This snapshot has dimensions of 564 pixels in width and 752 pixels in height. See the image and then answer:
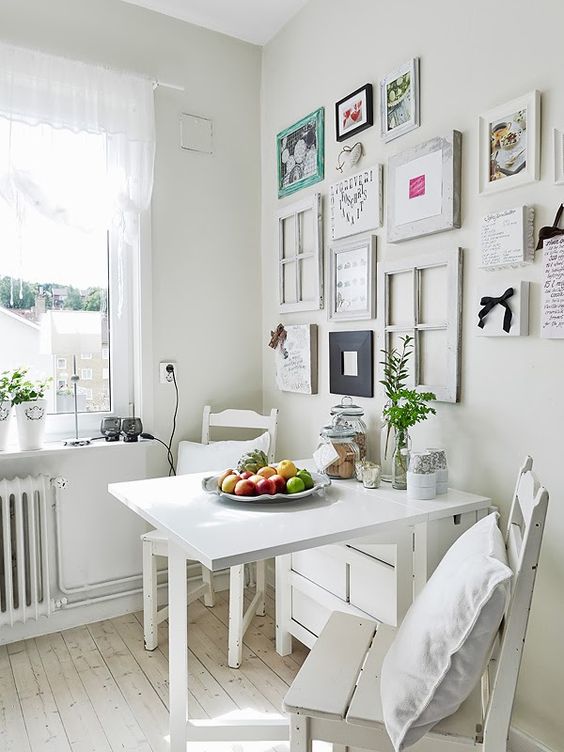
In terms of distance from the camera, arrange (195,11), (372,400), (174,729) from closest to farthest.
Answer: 1. (174,729)
2. (372,400)
3. (195,11)

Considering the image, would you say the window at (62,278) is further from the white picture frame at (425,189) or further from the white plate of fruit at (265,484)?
the white picture frame at (425,189)

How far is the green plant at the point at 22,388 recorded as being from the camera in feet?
7.66

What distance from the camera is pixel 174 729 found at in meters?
1.69

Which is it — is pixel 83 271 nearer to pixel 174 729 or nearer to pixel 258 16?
pixel 258 16

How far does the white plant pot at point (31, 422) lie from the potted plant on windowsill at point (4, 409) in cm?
4

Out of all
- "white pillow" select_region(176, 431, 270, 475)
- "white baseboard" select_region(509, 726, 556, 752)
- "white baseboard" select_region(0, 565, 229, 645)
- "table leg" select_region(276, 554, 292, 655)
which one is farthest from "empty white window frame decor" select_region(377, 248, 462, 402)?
"white baseboard" select_region(0, 565, 229, 645)

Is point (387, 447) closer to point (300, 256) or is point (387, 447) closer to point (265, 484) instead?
point (265, 484)

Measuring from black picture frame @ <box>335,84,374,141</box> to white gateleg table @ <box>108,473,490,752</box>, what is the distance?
139cm

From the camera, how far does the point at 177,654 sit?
168cm

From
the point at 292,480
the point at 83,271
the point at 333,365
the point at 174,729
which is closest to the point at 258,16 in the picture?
the point at 83,271

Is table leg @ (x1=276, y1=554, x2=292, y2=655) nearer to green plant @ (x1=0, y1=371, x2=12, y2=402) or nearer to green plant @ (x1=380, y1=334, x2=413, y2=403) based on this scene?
green plant @ (x1=380, y1=334, x2=413, y2=403)

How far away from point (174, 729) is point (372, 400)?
129cm

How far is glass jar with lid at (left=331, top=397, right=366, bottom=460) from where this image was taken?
7.20 ft

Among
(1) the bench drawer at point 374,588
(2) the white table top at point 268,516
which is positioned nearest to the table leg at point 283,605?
(1) the bench drawer at point 374,588
